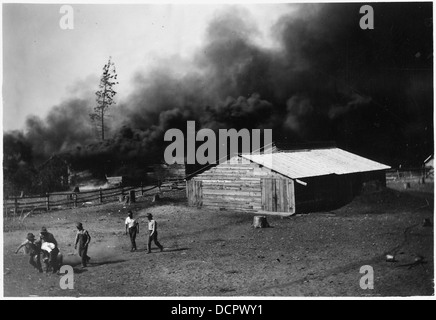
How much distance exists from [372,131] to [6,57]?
1721 cm

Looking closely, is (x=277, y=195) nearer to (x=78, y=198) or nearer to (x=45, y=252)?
(x=78, y=198)

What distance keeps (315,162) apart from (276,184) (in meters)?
3.68

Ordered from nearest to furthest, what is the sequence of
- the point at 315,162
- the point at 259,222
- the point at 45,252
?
the point at 45,252
the point at 259,222
the point at 315,162

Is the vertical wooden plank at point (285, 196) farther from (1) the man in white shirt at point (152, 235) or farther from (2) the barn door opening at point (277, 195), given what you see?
(1) the man in white shirt at point (152, 235)

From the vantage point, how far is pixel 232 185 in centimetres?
1994

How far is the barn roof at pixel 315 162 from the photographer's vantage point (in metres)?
19.6

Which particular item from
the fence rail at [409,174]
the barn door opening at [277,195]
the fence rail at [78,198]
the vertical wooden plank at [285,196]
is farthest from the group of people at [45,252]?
the fence rail at [409,174]

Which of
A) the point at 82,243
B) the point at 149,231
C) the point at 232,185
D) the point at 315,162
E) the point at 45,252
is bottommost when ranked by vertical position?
the point at 45,252

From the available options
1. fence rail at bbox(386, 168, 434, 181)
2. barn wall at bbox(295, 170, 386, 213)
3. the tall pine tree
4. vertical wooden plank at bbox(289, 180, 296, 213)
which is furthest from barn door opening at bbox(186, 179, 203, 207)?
fence rail at bbox(386, 168, 434, 181)

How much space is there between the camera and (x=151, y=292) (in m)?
12.5

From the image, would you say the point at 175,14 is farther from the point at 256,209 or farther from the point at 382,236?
the point at 382,236

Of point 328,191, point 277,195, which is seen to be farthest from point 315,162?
point 277,195

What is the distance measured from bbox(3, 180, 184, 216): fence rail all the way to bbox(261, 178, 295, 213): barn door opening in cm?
471
